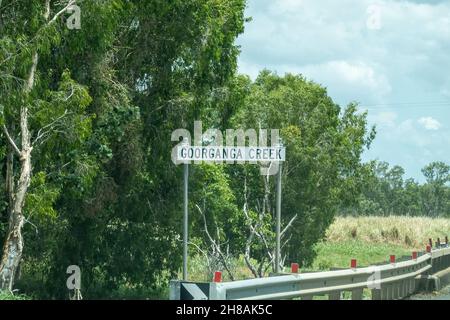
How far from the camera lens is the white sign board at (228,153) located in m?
13.5

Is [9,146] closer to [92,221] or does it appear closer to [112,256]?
[92,221]

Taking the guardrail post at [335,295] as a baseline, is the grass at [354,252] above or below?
above

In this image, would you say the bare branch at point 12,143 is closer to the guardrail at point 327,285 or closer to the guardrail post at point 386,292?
the guardrail at point 327,285

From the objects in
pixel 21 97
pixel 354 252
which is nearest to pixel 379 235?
pixel 354 252

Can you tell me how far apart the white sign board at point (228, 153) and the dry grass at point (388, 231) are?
4685 cm

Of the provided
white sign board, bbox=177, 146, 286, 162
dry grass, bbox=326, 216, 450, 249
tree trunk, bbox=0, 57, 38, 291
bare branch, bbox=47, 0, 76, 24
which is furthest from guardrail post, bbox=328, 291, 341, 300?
dry grass, bbox=326, 216, 450, 249

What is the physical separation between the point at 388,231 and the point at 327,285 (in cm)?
5061

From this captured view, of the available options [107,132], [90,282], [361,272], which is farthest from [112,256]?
[361,272]

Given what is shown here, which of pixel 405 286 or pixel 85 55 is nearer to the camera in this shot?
pixel 405 286

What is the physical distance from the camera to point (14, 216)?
20422 mm

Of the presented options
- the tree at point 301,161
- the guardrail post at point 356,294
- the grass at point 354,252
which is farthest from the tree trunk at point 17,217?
the grass at point 354,252

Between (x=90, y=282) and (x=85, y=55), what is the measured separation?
24.8 ft

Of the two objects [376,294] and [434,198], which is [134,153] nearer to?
[376,294]

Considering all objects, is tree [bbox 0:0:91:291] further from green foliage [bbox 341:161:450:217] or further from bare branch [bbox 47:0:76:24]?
green foliage [bbox 341:161:450:217]
